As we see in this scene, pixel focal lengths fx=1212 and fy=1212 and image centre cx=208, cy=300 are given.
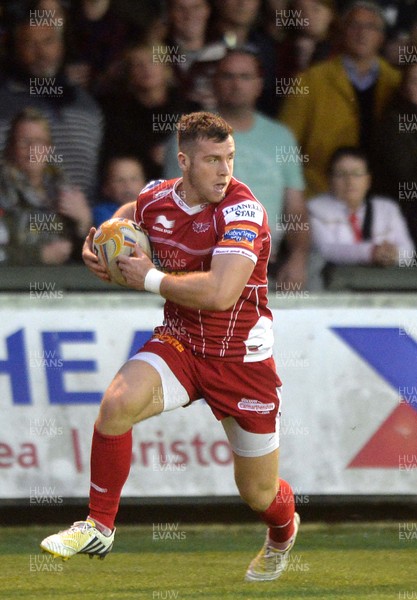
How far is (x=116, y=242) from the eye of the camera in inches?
208

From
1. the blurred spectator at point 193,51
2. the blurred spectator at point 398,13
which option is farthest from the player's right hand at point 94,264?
the blurred spectator at point 398,13

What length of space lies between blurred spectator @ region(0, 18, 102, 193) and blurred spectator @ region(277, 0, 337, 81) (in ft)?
4.53

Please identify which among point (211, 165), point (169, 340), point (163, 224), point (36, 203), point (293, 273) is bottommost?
point (293, 273)

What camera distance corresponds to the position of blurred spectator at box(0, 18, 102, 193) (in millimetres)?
7859

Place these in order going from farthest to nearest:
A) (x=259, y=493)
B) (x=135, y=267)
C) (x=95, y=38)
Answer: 1. (x=95, y=38)
2. (x=259, y=493)
3. (x=135, y=267)

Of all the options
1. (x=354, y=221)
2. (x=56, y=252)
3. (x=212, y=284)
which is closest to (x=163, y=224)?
(x=212, y=284)

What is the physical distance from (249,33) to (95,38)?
105 cm

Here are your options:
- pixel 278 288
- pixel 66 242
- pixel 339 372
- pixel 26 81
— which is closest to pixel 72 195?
pixel 66 242

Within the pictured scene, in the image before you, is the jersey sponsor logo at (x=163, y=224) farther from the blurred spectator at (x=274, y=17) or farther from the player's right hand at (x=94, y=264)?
the blurred spectator at (x=274, y=17)

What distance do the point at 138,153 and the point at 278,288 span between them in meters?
1.33

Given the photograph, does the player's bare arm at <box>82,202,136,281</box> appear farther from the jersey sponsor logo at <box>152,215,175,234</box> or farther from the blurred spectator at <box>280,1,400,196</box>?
the blurred spectator at <box>280,1,400,196</box>

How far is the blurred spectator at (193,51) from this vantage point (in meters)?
8.03

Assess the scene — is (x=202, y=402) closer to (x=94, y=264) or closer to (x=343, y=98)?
(x=94, y=264)

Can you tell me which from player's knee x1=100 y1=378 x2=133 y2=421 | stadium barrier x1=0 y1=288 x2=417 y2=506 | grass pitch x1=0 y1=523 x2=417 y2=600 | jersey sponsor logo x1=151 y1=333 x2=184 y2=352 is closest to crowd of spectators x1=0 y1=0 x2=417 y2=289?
stadium barrier x1=0 y1=288 x2=417 y2=506
